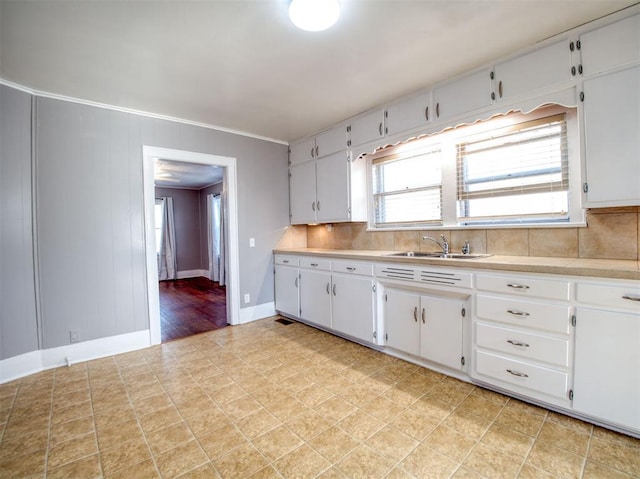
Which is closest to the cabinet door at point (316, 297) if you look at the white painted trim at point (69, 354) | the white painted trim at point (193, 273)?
the white painted trim at point (69, 354)

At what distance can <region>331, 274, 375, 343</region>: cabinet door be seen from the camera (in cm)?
292

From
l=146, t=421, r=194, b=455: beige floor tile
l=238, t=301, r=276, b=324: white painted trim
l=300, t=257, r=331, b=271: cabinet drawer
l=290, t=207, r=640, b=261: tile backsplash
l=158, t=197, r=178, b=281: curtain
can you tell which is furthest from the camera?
l=158, t=197, r=178, b=281: curtain

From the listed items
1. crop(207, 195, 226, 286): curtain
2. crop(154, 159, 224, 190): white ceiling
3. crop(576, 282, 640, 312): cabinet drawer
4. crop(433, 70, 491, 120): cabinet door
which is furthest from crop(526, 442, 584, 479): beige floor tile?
crop(207, 195, 226, 286): curtain

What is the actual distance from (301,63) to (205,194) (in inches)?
249

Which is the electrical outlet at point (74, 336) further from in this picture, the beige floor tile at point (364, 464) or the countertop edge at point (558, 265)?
the countertop edge at point (558, 265)

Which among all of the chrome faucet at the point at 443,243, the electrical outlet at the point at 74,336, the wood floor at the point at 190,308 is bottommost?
the wood floor at the point at 190,308

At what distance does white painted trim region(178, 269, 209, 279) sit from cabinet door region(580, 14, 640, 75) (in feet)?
26.5

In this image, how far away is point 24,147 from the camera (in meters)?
2.56

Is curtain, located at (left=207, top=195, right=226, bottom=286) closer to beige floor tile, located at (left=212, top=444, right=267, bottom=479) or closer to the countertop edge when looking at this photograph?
the countertop edge

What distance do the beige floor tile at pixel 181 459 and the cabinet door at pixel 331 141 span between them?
10.2ft

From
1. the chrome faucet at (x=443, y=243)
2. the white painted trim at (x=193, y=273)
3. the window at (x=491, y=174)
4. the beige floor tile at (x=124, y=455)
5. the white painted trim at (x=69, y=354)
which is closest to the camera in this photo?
the beige floor tile at (x=124, y=455)

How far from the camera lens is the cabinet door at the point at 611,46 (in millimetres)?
1766

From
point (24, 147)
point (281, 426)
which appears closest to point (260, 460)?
point (281, 426)

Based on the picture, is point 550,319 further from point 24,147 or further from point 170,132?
point 24,147
